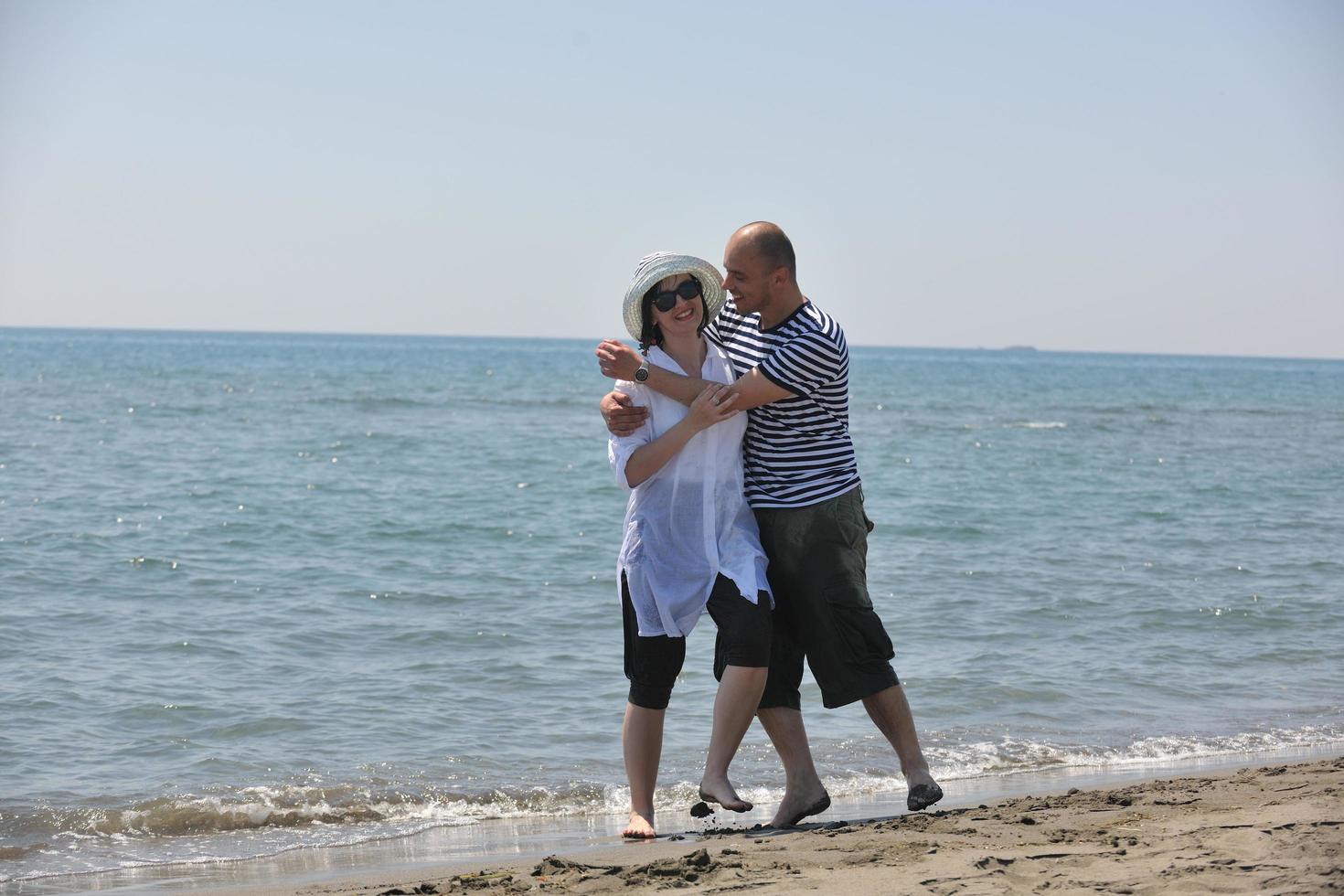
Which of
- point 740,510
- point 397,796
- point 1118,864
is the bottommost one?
point 397,796

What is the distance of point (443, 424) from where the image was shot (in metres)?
28.1

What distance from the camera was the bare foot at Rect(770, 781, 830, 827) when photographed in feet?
14.7

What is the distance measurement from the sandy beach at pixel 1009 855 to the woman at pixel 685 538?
453mm

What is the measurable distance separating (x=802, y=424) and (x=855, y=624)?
68 centimetres

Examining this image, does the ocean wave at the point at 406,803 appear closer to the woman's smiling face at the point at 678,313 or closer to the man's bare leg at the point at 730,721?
the man's bare leg at the point at 730,721

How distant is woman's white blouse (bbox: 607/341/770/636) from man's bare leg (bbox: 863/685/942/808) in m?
0.59

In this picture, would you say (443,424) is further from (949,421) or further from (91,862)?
(91,862)

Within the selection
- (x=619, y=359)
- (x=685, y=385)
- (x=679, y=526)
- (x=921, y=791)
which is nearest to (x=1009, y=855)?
(x=921, y=791)

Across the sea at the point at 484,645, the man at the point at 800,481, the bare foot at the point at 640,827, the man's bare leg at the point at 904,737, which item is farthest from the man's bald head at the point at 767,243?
the sea at the point at 484,645

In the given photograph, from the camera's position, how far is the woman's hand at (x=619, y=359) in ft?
13.5

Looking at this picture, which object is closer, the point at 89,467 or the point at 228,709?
the point at 228,709

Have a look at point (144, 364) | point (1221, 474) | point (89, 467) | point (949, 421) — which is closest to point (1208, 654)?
point (1221, 474)

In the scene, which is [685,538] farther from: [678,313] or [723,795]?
[723,795]

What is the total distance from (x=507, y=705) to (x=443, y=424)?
2178 cm
